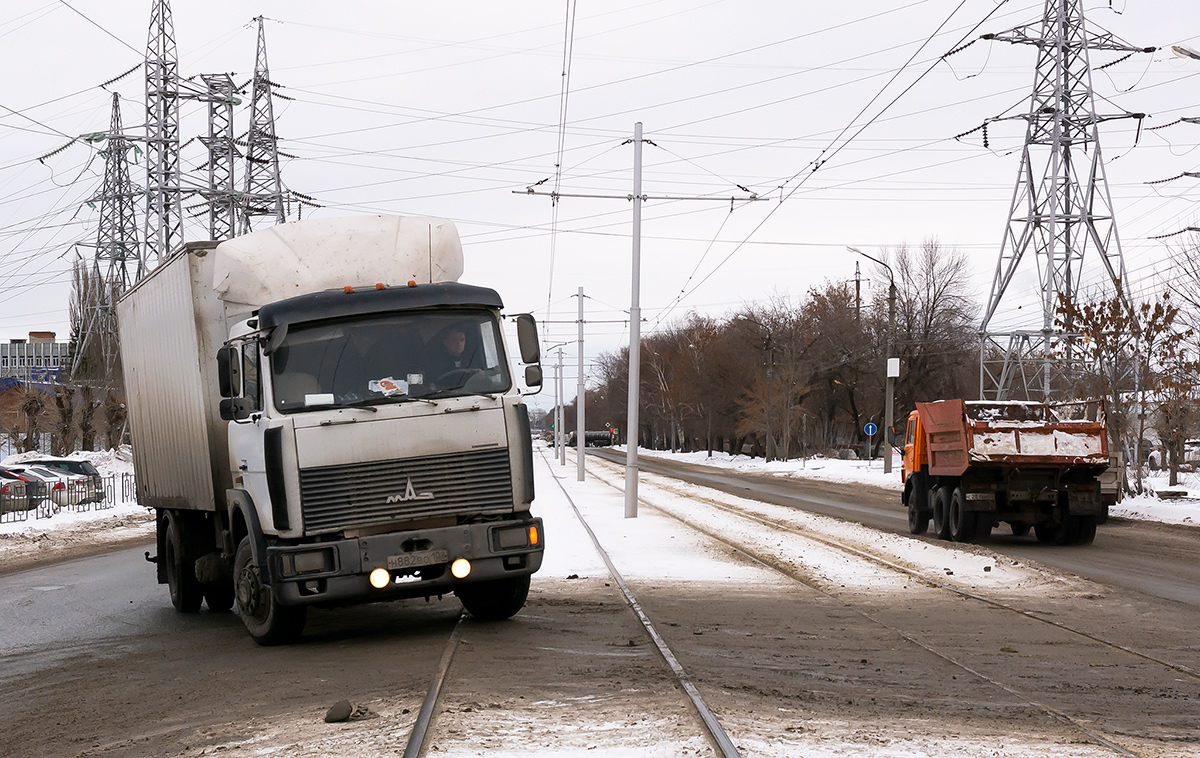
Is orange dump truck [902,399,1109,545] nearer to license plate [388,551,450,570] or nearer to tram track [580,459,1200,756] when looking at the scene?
tram track [580,459,1200,756]

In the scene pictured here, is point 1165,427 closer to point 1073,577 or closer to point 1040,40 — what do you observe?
point 1040,40

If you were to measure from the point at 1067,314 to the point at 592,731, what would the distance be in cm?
2594

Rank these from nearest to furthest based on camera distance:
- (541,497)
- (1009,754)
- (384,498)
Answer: (1009,754)
(384,498)
(541,497)

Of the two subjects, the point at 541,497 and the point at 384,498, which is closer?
the point at 384,498

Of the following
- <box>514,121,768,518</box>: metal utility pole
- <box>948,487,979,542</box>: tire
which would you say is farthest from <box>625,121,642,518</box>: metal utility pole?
<box>948,487,979,542</box>: tire

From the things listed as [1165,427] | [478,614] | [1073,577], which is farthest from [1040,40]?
[478,614]

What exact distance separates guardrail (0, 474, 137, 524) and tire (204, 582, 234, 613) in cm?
1797

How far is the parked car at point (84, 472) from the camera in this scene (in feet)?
112

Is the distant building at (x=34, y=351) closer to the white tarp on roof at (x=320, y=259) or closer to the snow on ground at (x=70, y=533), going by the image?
the snow on ground at (x=70, y=533)

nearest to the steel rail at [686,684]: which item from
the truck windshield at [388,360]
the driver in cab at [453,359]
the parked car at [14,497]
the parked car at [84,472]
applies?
the truck windshield at [388,360]

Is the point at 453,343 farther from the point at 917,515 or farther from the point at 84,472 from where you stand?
the point at 84,472

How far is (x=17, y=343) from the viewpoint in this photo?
130375 millimetres

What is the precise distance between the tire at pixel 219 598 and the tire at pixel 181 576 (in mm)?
90

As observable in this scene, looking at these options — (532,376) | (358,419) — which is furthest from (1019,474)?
(358,419)
